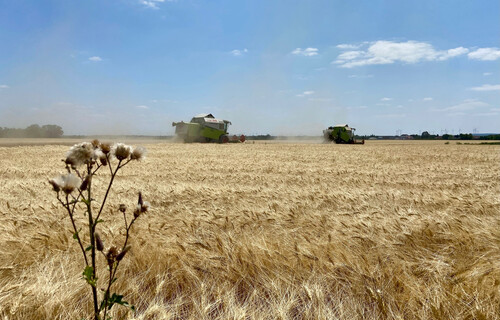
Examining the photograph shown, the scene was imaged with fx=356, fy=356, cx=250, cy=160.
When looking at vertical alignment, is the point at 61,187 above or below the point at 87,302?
above

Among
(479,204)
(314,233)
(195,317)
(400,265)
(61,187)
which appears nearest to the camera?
(61,187)

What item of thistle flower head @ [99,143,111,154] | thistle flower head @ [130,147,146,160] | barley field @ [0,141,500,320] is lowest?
barley field @ [0,141,500,320]

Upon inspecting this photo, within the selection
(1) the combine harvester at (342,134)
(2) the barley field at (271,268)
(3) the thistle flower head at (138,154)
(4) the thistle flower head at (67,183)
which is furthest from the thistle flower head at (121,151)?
(1) the combine harvester at (342,134)

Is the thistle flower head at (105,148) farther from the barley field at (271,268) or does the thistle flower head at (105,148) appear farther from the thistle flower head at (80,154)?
the barley field at (271,268)

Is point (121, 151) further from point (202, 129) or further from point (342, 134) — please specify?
point (342, 134)

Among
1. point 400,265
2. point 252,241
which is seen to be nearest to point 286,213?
point 252,241

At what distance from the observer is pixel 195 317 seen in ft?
6.09

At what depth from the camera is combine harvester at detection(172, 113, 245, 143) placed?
3822cm

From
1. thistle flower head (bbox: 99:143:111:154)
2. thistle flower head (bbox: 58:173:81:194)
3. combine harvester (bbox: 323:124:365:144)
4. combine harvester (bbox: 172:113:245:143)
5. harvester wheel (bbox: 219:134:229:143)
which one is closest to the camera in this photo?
thistle flower head (bbox: 58:173:81:194)

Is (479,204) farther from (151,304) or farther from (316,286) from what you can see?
(151,304)

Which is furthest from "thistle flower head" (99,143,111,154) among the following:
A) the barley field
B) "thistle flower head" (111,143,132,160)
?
the barley field

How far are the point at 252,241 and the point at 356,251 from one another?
72 centimetres

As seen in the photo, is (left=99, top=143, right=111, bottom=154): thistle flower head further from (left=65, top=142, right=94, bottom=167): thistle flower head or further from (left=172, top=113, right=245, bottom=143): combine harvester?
(left=172, top=113, right=245, bottom=143): combine harvester

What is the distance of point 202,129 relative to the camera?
125 feet
